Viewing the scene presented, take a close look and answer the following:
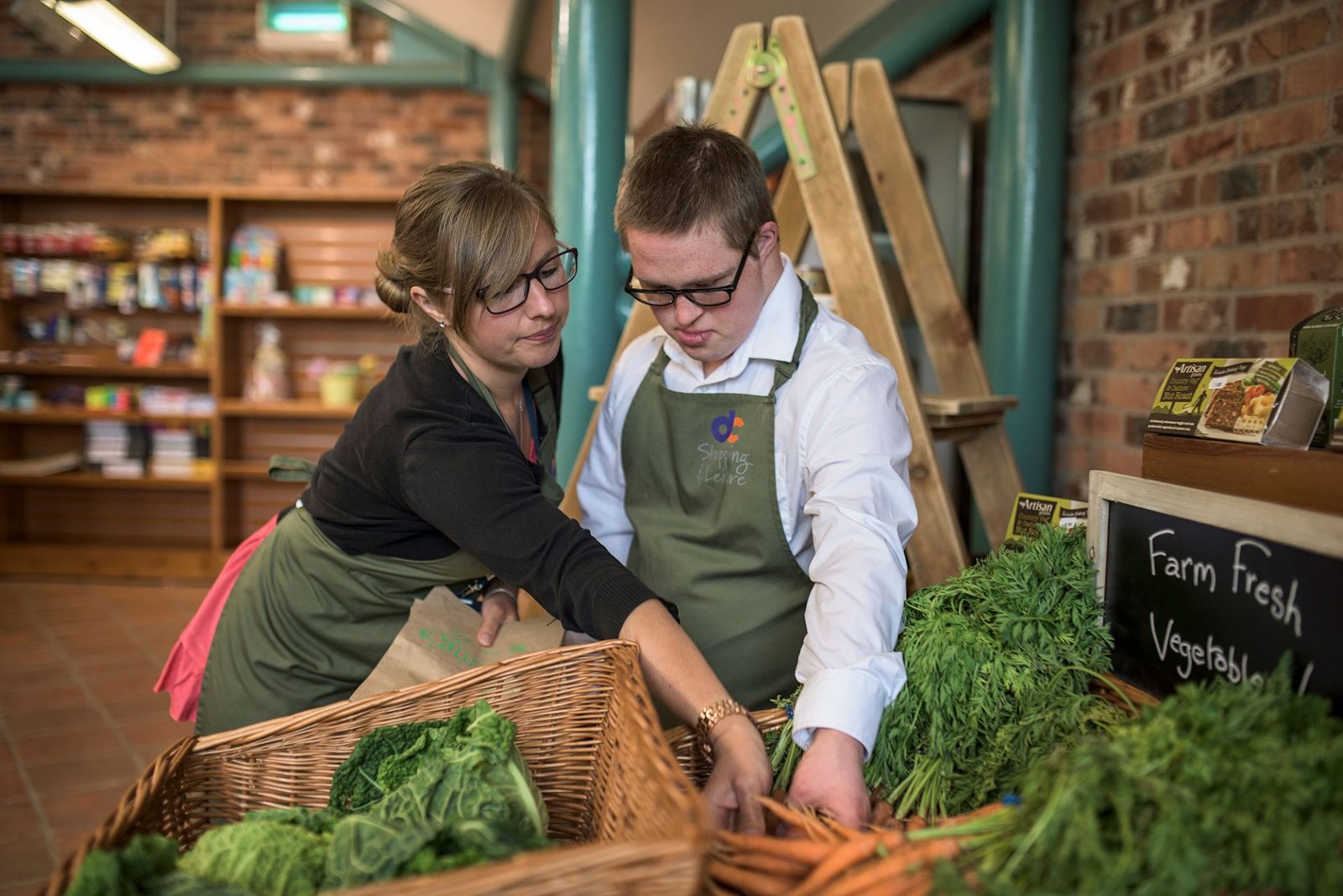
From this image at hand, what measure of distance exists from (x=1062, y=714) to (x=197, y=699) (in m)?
1.50

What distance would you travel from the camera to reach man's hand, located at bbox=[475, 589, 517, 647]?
5.22 feet

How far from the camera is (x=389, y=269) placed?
5.63 ft

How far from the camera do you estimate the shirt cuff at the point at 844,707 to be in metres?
1.22

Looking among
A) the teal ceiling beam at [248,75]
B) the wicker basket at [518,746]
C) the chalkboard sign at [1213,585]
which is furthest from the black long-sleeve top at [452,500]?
the teal ceiling beam at [248,75]

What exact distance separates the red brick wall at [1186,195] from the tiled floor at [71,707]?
3103 millimetres

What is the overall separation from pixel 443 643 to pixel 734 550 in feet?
1.58

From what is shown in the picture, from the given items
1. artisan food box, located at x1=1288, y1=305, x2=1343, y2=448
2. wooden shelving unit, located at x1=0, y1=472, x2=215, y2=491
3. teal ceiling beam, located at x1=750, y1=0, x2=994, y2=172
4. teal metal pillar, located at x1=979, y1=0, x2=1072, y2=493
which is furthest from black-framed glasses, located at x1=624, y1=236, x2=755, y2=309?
wooden shelving unit, located at x1=0, y1=472, x2=215, y2=491

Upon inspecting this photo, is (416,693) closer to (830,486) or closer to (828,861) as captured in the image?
(828,861)

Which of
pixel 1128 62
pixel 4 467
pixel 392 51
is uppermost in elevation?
pixel 392 51

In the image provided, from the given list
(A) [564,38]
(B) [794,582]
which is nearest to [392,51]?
(A) [564,38]

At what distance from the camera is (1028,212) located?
2.96 metres

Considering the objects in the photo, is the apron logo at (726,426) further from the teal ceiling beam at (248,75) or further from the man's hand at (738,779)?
the teal ceiling beam at (248,75)

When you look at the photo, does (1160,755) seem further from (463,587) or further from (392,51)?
(392,51)

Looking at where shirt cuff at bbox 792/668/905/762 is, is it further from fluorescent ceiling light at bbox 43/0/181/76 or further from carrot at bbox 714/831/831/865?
fluorescent ceiling light at bbox 43/0/181/76
